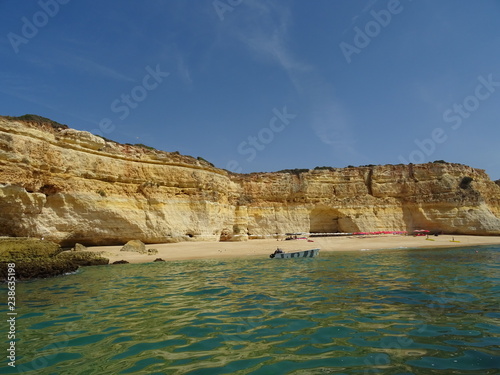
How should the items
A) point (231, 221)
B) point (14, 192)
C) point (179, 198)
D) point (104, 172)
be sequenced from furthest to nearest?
point (231, 221) < point (179, 198) < point (104, 172) < point (14, 192)

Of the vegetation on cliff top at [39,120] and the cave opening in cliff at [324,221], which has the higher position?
the vegetation on cliff top at [39,120]

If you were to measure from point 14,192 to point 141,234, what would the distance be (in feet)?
33.3

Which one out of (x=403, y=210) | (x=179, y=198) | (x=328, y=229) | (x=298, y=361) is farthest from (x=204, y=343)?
(x=403, y=210)

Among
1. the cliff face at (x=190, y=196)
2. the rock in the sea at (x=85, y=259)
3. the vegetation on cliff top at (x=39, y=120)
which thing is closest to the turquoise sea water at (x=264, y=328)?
the rock in the sea at (x=85, y=259)

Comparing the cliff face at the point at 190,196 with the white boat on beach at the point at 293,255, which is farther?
the cliff face at the point at 190,196

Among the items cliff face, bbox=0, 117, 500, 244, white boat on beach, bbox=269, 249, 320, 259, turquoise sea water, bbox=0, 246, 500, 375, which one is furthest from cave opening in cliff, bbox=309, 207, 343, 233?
turquoise sea water, bbox=0, 246, 500, 375

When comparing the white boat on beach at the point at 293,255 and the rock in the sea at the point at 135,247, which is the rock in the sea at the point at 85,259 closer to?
the rock in the sea at the point at 135,247

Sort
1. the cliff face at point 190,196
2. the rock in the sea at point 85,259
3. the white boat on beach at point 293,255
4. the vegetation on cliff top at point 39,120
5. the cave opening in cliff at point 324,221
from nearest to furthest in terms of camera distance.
A: the rock in the sea at point 85,259 → the white boat on beach at point 293,255 → the cliff face at point 190,196 → the vegetation on cliff top at point 39,120 → the cave opening in cliff at point 324,221

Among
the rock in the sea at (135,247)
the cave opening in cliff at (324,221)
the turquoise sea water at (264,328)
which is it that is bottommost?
the turquoise sea water at (264,328)

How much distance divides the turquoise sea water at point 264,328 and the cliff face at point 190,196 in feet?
48.7

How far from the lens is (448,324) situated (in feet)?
18.7

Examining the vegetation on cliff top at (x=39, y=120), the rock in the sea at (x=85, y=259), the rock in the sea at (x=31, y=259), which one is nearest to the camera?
the rock in the sea at (x=31, y=259)

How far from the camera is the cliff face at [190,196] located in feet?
74.2

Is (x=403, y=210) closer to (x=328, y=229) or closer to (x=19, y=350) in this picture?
(x=328, y=229)
